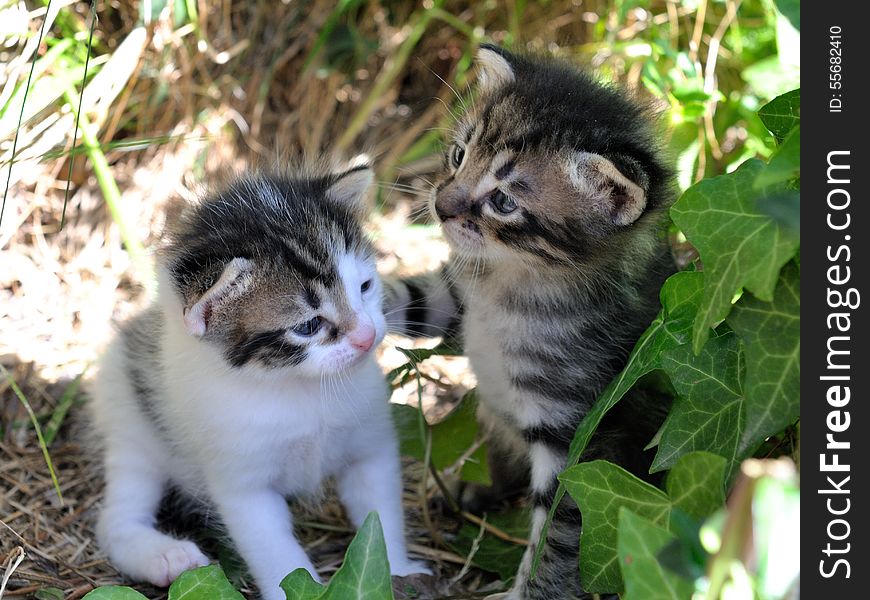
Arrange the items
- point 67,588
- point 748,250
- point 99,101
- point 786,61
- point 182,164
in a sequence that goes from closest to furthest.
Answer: point 748,250 → point 67,588 → point 786,61 → point 99,101 → point 182,164

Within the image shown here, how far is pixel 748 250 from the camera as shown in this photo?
1627 mm

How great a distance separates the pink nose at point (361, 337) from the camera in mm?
2129

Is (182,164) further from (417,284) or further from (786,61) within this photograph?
(786,61)

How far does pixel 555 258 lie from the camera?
219cm

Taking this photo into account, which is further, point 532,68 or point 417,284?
point 417,284

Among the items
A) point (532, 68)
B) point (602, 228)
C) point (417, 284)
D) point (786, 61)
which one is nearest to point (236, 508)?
point (417, 284)

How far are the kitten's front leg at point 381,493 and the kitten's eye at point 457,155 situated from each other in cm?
77

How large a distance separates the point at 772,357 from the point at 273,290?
3.50ft

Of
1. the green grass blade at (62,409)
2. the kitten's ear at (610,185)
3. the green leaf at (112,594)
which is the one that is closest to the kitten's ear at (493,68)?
the kitten's ear at (610,185)

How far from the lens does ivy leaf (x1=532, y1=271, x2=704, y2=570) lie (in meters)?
1.89

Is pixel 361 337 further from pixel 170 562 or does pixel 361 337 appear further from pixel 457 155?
pixel 170 562

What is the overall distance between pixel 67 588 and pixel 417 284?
122 cm

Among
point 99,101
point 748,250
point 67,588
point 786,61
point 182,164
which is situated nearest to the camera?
point 748,250
